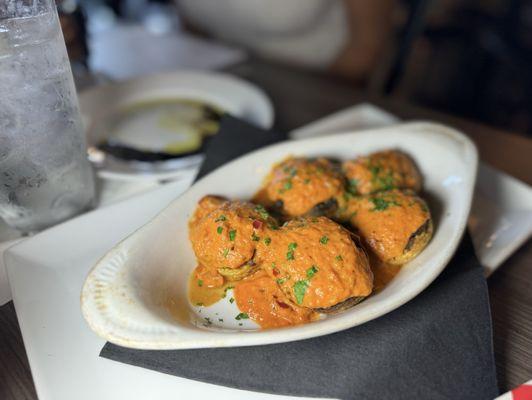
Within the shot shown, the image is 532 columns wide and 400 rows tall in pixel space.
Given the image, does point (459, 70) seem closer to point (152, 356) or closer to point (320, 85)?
point (320, 85)

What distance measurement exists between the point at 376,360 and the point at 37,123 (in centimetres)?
67

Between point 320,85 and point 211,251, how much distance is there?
1.03m

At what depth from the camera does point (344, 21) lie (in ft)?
7.10

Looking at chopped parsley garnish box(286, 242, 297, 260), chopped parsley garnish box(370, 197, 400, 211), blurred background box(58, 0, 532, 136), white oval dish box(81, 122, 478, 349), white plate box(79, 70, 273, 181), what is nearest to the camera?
white oval dish box(81, 122, 478, 349)

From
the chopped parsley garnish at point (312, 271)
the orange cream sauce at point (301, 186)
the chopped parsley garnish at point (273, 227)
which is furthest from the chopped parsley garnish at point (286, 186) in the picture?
the chopped parsley garnish at point (312, 271)

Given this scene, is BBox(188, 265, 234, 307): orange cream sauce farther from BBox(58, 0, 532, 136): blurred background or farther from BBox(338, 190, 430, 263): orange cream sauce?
BBox(58, 0, 532, 136): blurred background

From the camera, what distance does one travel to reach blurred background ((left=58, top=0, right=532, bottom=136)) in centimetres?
194

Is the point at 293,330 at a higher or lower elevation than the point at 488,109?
higher

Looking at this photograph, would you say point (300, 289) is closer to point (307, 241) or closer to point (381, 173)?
point (307, 241)

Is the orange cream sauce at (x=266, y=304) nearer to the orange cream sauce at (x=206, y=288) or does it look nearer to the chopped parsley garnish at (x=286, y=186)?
the orange cream sauce at (x=206, y=288)

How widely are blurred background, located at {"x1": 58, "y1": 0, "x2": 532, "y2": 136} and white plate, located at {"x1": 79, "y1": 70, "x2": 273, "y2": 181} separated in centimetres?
19

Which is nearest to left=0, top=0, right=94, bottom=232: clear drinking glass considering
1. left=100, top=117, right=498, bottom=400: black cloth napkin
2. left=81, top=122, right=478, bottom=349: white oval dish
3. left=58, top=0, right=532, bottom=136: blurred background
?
left=81, top=122, right=478, bottom=349: white oval dish

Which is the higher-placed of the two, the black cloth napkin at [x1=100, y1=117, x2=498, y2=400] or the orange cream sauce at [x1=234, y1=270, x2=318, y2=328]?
the orange cream sauce at [x1=234, y1=270, x2=318, y2=328]

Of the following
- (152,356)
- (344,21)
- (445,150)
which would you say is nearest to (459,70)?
(344,21)
